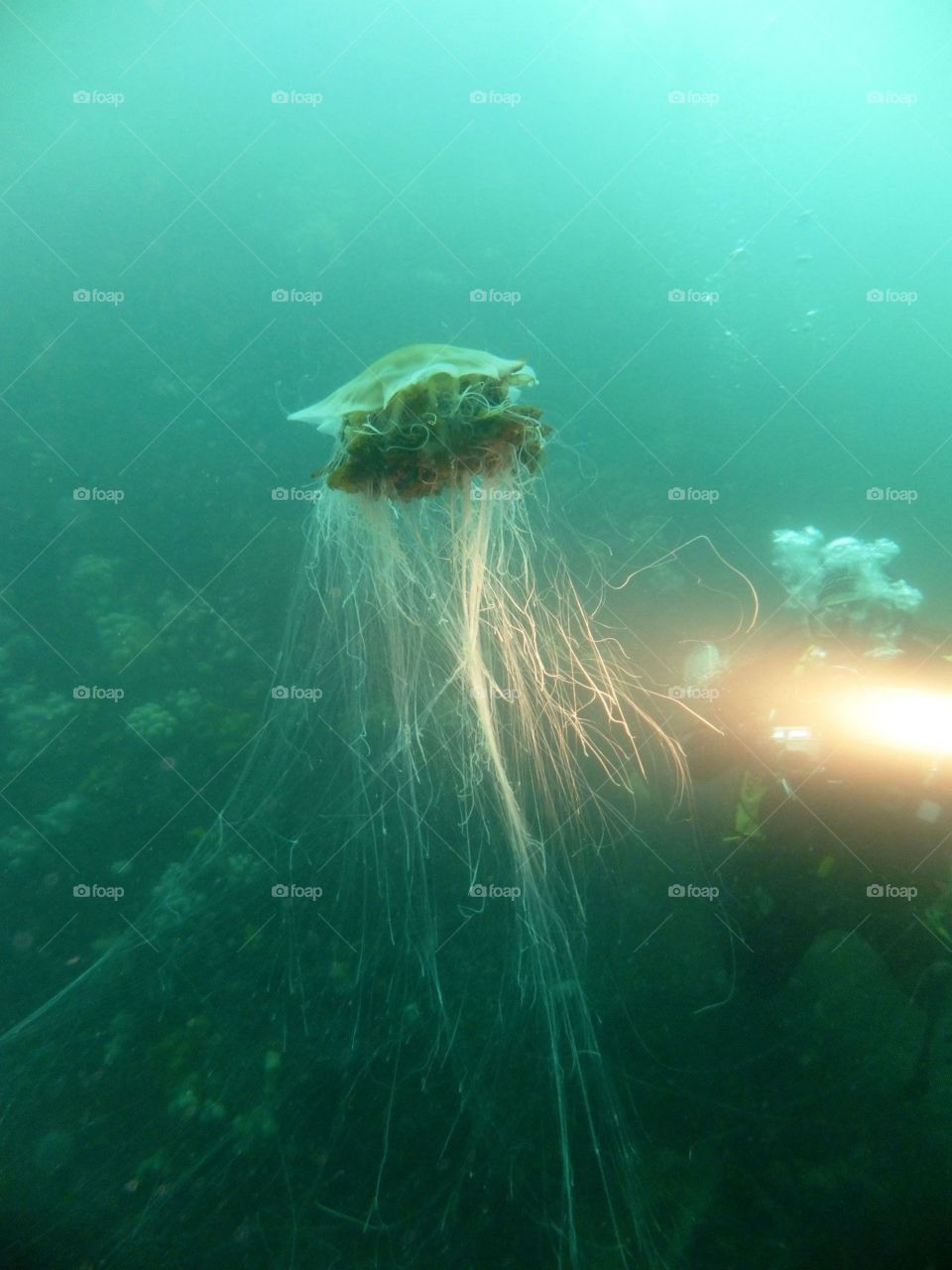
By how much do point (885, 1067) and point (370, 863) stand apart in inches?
113

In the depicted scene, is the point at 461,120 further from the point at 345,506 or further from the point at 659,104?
the point at 345,506

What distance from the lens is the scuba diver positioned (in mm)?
3451

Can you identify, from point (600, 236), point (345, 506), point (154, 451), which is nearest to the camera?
point (345, 506)

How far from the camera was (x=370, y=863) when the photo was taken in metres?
3.52

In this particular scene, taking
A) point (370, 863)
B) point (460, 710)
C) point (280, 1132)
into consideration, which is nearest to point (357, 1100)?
point (280, 1132)
